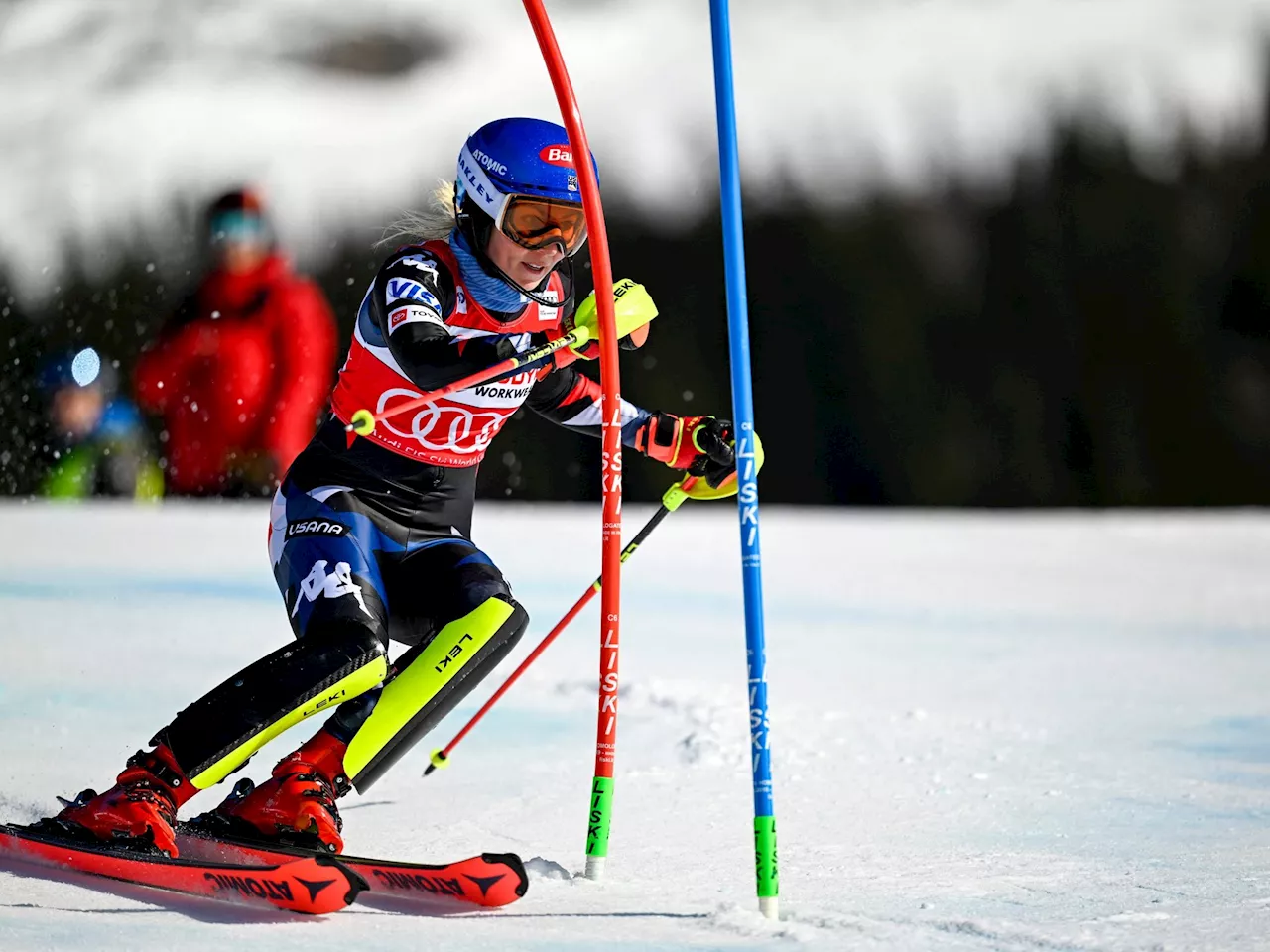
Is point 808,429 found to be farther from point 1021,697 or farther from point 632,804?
point 632,804

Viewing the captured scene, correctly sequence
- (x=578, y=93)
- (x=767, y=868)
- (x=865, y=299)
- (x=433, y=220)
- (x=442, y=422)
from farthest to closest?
1. (x=578, y=93)
2. (x=865, y=299)
3. (x=433, y=220)
4. (x=442, y=422)
5. (x=767, y=868)

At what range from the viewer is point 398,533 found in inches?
128

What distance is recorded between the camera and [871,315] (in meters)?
17.5

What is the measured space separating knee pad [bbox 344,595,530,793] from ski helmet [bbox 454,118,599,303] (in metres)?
0.74

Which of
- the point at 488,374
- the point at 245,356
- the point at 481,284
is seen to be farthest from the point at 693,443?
the point at 245,356

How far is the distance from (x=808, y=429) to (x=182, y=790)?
555 inches

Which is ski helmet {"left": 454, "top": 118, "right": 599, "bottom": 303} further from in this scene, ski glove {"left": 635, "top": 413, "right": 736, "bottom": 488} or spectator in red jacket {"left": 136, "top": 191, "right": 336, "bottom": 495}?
Answer: spectator in red jacket {"left": 136, "top": 191, "right": 336, "bottom": 495}

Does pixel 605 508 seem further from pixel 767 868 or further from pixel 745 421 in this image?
pixel 767 868

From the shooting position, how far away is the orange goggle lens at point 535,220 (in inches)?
120

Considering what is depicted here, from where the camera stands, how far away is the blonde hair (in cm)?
335

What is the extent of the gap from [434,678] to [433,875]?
0.50 meters

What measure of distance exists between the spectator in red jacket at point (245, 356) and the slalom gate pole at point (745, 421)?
21.5 ft

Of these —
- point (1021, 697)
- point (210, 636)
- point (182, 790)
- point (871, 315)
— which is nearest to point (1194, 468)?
point (871, 315)

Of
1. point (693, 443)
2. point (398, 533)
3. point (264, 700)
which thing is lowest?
point (264, 700)
